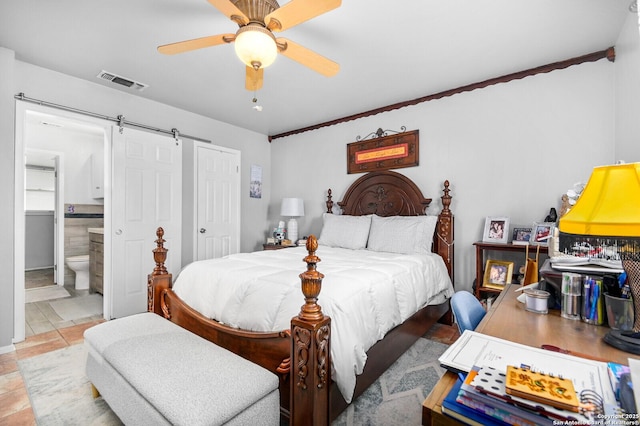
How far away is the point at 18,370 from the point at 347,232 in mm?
3053

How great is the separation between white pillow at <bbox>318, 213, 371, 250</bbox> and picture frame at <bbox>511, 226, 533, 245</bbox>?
1.45 meters

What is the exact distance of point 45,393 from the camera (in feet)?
6.27

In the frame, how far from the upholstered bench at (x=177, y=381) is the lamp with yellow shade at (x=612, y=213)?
49.6 inches

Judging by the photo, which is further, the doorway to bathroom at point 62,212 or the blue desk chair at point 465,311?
the doorway to bathroom at point 62,212

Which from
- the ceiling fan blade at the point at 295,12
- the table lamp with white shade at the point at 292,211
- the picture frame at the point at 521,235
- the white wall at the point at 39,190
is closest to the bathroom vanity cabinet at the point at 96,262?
the table lamp with white shade at the point at 292,211

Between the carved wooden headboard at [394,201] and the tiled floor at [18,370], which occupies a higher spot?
the carved wooden headboard at [394,201]

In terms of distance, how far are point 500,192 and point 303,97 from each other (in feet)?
7.78

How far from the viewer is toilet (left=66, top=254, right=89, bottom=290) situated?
439cm

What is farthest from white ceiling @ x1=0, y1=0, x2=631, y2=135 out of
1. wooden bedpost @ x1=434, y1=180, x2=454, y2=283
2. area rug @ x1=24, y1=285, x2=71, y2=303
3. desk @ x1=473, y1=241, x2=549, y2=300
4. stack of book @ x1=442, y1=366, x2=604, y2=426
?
area rug @ x1=24, y1=285, x2=71, y2=303

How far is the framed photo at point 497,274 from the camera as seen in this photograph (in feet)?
8.98

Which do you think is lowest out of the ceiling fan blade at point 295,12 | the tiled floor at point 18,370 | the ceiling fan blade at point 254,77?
the tiled floor at point 18,370

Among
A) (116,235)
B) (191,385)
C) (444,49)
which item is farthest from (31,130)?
(444,49)

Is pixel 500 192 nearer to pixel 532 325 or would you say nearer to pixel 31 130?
pixel 532 325

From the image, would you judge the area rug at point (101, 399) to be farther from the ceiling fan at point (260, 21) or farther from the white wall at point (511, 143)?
the ceiling fan at point (260, 21)
